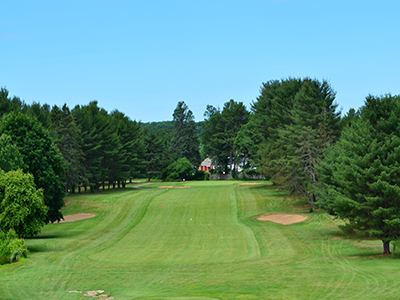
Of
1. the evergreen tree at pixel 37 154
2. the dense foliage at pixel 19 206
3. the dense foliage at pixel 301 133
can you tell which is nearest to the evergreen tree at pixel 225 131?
the dense foliage at pixel 301 133

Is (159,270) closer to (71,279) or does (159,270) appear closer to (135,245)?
(71,279)

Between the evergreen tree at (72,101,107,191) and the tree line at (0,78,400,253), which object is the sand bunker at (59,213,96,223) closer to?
the tree line at (0,78,400,253)

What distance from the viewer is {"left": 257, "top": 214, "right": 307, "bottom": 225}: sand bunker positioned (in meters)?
43.9

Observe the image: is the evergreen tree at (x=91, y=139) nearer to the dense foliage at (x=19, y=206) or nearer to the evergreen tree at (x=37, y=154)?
the evergreen tree at (x=37, y=154)

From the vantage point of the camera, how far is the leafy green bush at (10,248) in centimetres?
2403

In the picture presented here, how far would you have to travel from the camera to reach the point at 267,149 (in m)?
64.8

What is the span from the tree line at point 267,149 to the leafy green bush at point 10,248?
6.65 feet

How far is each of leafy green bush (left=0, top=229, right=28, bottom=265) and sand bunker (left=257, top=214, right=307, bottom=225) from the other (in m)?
25.6

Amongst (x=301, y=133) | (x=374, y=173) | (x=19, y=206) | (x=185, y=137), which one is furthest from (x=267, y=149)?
(x=185, y=137)

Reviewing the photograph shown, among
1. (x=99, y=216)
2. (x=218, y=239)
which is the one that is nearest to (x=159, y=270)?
(x=218, y=239)

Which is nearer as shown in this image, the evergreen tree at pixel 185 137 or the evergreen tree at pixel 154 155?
the evergreen tree at pixel 154 155

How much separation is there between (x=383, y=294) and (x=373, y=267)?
5841mm

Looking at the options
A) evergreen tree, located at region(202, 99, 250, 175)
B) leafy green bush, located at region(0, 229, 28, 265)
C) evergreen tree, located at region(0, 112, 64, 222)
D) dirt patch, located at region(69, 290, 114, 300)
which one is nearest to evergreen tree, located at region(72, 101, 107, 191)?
evergreen tree, located at region(0, 112, 64, 222)

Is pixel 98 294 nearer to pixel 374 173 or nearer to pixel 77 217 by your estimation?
pixel 374 173
